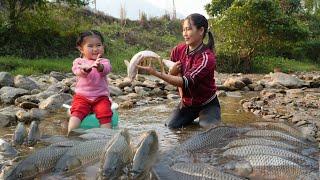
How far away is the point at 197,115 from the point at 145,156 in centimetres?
323

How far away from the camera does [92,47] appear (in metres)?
5.95

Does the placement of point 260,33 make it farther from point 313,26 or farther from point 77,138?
point 77,138

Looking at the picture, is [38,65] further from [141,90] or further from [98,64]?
[98,64]

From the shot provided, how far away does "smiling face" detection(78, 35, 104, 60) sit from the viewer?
5938 millimetres

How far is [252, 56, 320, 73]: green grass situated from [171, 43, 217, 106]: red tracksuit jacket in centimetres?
1506

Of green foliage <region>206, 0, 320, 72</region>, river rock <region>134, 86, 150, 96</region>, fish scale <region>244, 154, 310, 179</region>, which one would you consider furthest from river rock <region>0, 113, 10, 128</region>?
green foliage <region>206, 0, 320, 72</region>

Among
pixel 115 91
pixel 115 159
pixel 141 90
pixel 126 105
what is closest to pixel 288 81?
pixel 141 90

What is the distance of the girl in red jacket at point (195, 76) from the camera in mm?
6078

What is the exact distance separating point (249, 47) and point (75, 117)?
15.9m

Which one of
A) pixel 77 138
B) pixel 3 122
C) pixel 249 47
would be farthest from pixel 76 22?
pixel 77 138

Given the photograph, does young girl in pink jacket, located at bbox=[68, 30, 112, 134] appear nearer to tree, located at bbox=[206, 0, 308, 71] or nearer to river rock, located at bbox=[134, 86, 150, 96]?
river rock, located at bbox=[134, 86, 150, 96]

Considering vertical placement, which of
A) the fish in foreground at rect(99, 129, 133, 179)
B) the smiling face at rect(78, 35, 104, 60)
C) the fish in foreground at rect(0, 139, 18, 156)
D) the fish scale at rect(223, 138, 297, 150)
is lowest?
the fish in foreground at rect(0, 139, 18, 156)

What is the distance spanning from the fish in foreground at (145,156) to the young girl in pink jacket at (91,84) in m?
2.16

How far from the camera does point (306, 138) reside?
203 inches
